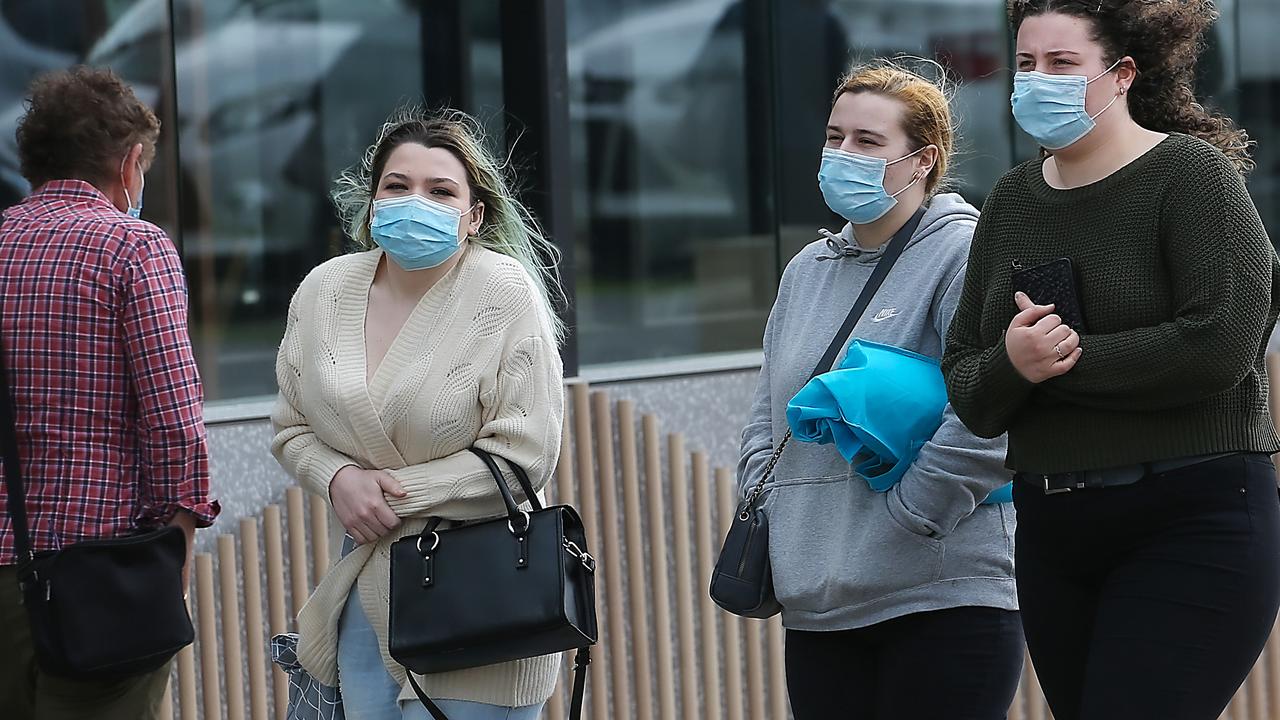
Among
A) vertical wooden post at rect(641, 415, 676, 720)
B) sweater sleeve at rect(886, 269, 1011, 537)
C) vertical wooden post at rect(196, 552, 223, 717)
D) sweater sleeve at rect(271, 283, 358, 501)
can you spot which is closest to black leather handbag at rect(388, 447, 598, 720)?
sweater sleeve at rect(271, 283, 358, 501)

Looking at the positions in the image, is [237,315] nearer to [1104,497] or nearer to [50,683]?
[50,683]

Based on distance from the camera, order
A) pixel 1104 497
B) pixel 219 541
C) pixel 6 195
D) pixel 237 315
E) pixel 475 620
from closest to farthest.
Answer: pixel 1104 497 → pixel 475 620 → pixel 219 541 → pixel 6 195 → pixel 237 315

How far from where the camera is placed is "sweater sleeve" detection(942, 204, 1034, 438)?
2.43 meters

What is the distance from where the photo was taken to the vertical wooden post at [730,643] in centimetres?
454

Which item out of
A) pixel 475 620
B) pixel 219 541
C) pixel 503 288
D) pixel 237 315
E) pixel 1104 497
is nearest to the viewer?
pixel 1104 497

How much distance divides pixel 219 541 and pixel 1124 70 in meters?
2.45

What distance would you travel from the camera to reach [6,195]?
491 centimetres

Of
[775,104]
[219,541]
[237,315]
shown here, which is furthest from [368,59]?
[219,541]

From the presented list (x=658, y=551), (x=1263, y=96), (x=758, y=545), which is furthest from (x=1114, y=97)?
(x=1263, y=96)

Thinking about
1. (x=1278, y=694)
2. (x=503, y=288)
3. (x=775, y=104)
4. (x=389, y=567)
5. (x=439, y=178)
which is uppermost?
(x=775, y=104)

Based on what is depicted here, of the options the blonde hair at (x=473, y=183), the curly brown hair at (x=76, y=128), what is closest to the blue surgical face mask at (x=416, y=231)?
the blonde hair at (x=473, y=183)

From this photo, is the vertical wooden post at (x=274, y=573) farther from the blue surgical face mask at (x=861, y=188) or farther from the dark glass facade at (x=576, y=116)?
the blue surgical face mask at (x=861, y=188)

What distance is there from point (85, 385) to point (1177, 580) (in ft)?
6.19

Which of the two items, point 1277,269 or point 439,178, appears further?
point 439,178
